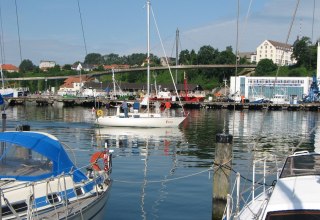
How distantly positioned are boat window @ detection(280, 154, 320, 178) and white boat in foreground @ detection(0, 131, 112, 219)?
5.38m

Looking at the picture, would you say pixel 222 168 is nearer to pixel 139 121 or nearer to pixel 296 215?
pixel 296 215

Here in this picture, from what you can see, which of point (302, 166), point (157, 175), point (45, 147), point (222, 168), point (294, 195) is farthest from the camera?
point (157, 175)

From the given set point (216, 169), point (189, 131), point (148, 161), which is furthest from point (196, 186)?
point (189, 131)

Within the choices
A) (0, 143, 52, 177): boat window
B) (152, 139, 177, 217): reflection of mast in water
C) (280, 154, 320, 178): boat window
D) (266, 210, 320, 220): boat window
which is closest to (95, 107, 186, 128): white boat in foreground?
(152, 139, 177, 217): reflection of mast in water

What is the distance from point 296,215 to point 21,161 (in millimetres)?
8295

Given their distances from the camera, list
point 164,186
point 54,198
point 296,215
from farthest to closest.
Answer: point 164,186, point 54,198, point 296,215

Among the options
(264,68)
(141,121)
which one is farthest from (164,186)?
(264,68)

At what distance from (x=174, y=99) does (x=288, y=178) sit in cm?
10937

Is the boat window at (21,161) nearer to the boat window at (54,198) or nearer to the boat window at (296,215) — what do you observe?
the boat window at (54,198)

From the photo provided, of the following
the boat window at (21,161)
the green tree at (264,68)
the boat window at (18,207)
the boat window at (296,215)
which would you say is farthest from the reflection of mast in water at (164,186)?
the green tree at (264,68)

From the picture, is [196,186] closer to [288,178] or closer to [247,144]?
[288,178]

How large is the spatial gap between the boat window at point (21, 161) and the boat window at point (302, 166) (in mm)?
6533

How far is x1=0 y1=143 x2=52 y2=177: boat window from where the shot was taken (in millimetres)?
14336

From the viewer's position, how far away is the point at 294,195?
10.6 metres
